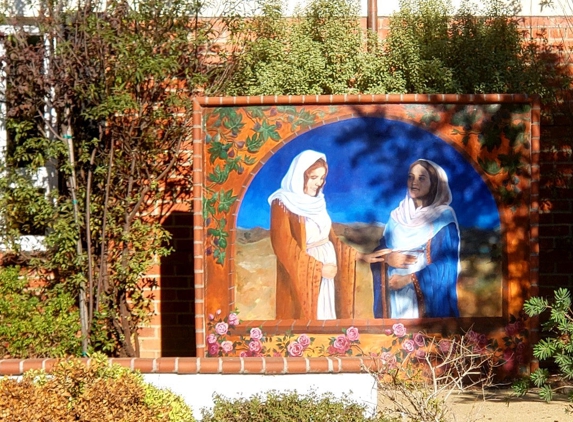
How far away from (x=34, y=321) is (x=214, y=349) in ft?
5.96

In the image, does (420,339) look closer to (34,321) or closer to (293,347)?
(293,347)

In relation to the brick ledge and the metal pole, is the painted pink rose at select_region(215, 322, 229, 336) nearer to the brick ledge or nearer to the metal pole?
the brick ledge

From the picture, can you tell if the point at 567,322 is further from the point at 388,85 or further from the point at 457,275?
the point at 388,85

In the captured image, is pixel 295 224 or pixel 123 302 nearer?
pixel 295 224

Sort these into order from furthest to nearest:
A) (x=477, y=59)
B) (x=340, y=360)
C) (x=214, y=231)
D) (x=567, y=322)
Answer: (x=477, y=59)
(x=214, y=231)
(x=567, y=322)
(x=340, y=360)

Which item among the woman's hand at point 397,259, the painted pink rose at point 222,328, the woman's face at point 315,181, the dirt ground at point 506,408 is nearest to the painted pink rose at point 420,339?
the dirt ground at point 506,408

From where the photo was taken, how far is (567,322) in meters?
7.33

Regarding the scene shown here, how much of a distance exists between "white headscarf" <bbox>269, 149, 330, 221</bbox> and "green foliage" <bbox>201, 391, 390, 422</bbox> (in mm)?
2650

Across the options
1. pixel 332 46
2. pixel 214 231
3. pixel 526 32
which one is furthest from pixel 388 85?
pixel 214 231

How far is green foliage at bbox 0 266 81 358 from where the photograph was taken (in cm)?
877

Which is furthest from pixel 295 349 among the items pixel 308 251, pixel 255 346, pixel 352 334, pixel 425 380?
pixel 425 380

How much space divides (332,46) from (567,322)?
11.2 ft

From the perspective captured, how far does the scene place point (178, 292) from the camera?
9672 millimetres

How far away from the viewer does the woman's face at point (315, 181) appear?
27.6 feet
